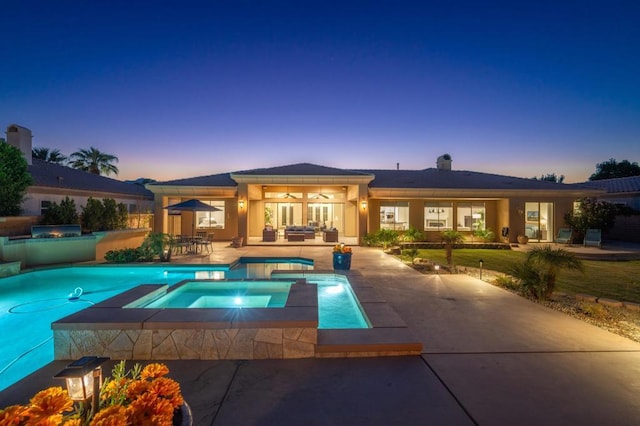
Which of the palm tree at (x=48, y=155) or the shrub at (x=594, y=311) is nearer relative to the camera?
the shrub at (x=594, y=311)

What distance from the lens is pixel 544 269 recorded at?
6.40 m

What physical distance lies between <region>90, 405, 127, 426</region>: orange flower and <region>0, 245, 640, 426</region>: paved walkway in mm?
1302

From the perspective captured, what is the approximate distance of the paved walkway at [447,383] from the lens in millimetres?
2713

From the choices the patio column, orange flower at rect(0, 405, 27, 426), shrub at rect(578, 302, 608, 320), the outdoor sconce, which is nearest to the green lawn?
shrub at rect(578, 302, 608, 320)

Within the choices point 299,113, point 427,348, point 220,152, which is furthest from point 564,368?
point 220,152

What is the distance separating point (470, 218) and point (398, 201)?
4.46 m

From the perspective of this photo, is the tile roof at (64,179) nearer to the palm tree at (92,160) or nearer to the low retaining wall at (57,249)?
the low retaining wall at (57,249)

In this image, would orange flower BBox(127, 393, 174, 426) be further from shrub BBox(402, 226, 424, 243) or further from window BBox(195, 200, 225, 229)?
window BBox(195, 200, 225, 229)

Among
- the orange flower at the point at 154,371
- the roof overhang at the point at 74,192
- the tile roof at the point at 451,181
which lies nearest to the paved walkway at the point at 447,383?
the orange flower at the point at 154,371

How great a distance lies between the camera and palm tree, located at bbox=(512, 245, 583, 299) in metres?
6.24

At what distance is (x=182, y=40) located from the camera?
43.0 feet

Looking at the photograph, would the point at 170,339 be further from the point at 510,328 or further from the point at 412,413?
the point at 510,328

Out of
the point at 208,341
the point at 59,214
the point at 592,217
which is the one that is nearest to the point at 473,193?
the point at 592,217

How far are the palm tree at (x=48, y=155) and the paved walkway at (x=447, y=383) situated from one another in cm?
3470
